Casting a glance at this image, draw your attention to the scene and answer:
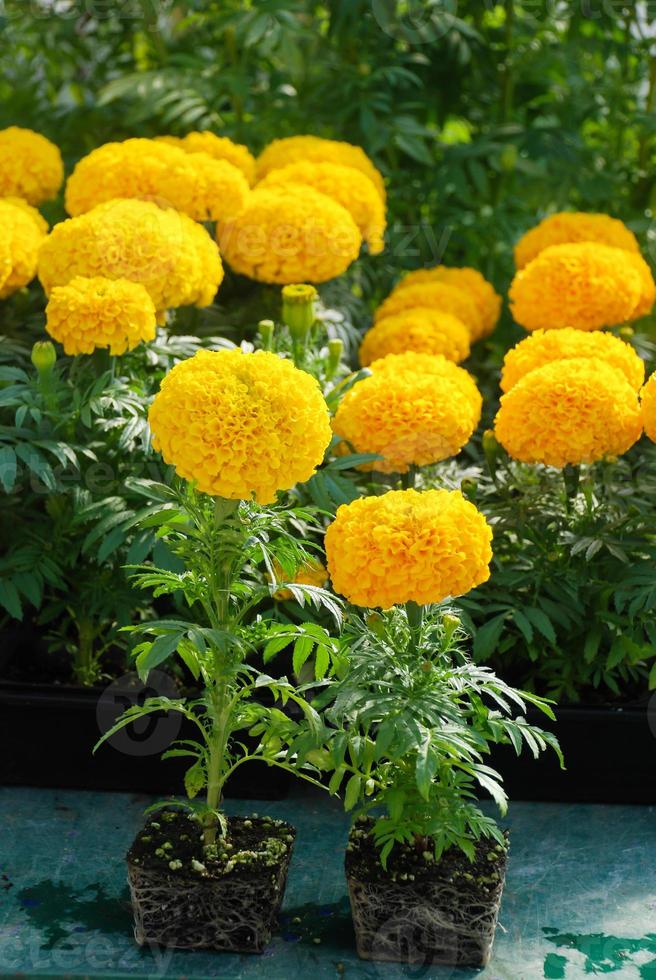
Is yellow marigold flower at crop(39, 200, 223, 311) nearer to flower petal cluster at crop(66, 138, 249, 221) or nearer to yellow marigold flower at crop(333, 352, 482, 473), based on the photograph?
flower petal cluster at crop(66, 138, 249, 221)

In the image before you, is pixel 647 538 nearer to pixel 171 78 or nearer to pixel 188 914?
pixel 188 914

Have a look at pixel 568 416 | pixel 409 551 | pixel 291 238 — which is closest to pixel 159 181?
pixel 291 238

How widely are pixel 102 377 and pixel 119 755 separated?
2.89ft

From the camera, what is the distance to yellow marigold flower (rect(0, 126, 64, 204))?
4168 mm

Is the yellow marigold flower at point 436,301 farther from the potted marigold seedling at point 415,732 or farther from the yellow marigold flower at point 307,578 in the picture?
the potted marigold seedling at point 415,732

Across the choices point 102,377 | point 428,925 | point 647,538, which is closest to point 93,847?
point 428,925

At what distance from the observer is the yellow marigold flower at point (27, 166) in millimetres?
4168

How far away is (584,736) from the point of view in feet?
10.9

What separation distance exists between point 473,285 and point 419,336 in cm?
53

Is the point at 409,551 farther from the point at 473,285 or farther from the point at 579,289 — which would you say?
the point at 473,285

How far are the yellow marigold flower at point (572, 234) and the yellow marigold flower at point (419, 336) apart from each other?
422mm

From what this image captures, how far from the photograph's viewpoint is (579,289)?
153 inches

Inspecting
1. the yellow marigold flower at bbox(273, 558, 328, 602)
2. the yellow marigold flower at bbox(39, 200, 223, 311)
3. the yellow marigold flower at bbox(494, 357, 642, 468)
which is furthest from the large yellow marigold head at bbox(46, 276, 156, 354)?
the yellow marigold flower at bbox(494, 357, 642, 468)

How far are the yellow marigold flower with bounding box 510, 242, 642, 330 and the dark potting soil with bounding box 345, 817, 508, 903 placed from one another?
1610mm
